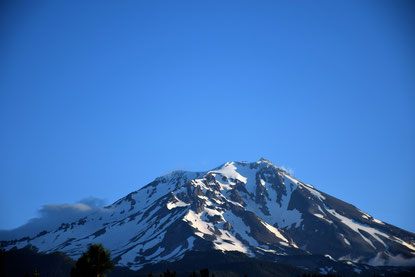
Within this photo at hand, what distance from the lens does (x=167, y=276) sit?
131 metres

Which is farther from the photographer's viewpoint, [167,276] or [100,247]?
[167,276]

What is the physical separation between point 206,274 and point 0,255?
190ft

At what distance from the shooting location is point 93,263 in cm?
10469

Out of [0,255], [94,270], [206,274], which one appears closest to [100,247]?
[94,270]

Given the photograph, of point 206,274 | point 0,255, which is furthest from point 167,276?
point 0,255

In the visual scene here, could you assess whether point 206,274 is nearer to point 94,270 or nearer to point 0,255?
point 94,270

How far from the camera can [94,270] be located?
10431 cm

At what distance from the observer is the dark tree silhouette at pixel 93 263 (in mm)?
104125

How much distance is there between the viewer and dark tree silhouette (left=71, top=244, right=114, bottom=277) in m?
104

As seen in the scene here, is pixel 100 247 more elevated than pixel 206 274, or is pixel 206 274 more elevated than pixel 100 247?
pixel 100 247

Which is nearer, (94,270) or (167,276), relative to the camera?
(94,270)

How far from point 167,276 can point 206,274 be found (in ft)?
92.5

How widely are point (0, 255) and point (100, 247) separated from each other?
132 ft

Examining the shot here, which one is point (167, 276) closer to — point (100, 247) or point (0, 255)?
point (100, 247)
